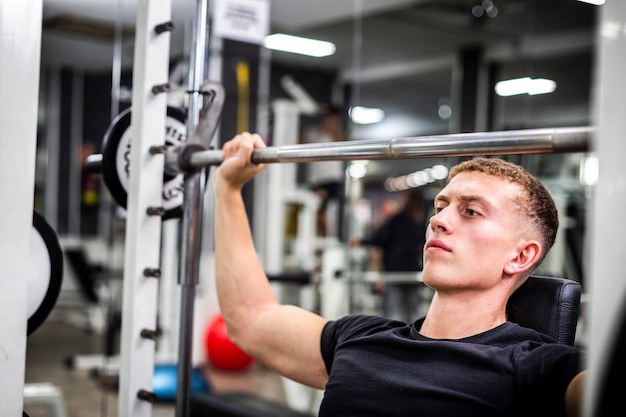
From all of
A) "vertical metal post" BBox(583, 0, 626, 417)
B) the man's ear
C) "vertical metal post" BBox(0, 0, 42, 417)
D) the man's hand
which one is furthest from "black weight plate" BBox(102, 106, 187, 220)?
"vertical metal post" BBox(583, 0, 626, 417)

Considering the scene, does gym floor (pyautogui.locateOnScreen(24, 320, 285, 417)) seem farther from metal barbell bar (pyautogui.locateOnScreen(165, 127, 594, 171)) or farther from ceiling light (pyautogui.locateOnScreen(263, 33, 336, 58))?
ceiling light (pyautogui.locateOnScreen(263, 33, 336, 58))

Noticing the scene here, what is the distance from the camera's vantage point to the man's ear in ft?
4.47

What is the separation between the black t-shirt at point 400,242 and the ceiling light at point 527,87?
122 centimetres

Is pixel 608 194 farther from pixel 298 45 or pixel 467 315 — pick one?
pixel 298 45

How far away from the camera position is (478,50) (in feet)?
23.8

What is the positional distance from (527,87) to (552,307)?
14.0 feet

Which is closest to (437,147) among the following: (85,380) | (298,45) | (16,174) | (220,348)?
(16,174)

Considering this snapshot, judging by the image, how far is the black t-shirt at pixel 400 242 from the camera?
18.4 ft

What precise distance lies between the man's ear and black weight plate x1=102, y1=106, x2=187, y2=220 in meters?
0.75

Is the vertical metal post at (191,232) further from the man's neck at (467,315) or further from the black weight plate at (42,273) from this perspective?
the man's neck at (467,315)

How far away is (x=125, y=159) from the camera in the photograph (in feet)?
5.59

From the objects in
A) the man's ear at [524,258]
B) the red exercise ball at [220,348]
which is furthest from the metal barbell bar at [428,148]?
the red exercise ball at [220,348]

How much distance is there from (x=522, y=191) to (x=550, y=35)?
5.83 metres

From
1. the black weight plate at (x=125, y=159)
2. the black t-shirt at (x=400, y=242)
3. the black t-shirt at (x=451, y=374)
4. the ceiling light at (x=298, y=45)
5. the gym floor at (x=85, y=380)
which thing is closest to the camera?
the black t-shirt at (x=451, y=374)
